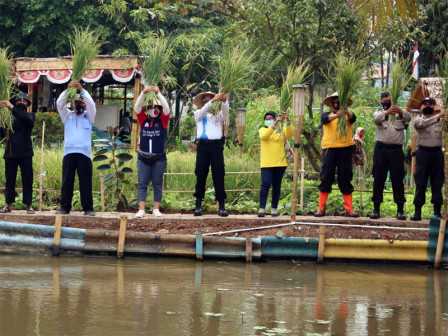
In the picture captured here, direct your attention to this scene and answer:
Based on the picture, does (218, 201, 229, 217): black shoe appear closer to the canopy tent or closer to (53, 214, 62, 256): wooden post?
(53, 214, 62, 256): wooden post

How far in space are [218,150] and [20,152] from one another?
2.68m

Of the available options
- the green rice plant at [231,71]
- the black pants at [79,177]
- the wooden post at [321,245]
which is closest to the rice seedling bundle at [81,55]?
the black pants at [79,177]

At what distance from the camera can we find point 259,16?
39.1 feet

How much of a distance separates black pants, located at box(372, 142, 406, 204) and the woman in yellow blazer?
123cm

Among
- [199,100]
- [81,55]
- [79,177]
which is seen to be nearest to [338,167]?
[199,100]

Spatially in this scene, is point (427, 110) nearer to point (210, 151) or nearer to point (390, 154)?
point (390, 154)

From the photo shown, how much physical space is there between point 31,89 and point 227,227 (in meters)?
12.4

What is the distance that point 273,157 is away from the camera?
10523 mm

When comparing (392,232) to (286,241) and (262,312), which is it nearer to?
(286,241)

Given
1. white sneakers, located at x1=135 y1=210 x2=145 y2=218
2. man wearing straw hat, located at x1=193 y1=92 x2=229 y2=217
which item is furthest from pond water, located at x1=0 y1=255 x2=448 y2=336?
man wearing straw hat, located at x1=193 y1=92 x2=229 y2=217

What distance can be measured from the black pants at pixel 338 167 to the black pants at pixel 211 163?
1.38 m

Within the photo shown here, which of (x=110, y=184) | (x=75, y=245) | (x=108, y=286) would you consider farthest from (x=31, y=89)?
(x=108, y=286)

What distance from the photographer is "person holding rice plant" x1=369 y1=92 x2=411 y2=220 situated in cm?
1040

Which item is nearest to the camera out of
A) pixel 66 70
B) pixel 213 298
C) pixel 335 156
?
pixel 213 298
